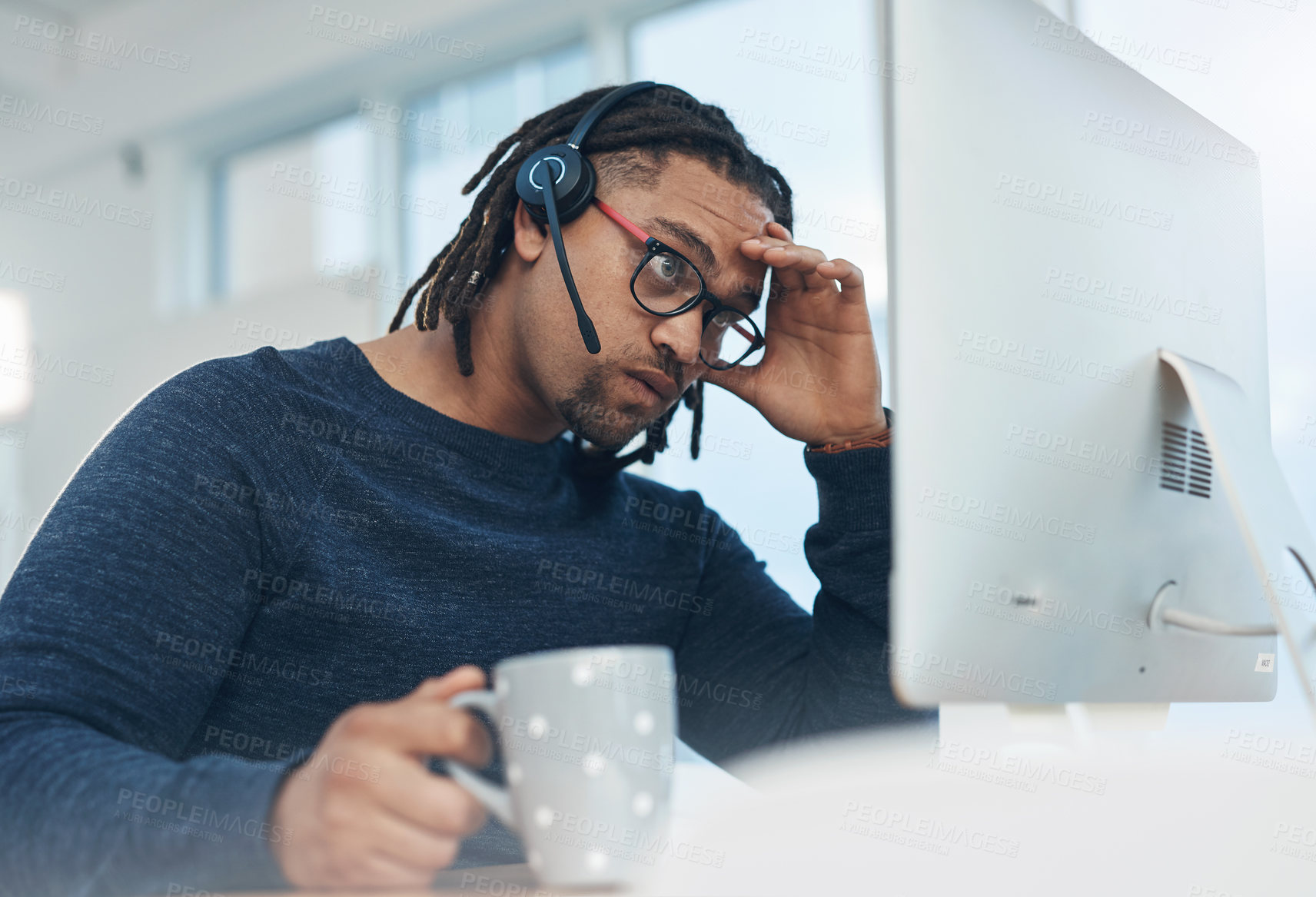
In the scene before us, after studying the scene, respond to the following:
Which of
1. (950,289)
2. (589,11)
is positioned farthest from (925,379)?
(589,11)

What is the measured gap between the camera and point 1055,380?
0.57 m

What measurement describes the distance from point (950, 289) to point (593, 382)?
2.05 ft

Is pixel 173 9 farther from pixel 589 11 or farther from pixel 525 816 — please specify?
pixel 525 816

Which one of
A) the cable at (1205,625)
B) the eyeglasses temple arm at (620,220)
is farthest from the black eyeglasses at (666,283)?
the cable at (1205,625)

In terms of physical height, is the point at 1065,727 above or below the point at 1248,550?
below

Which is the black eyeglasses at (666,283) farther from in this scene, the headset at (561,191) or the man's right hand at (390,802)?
the man's right hand at (390,802)

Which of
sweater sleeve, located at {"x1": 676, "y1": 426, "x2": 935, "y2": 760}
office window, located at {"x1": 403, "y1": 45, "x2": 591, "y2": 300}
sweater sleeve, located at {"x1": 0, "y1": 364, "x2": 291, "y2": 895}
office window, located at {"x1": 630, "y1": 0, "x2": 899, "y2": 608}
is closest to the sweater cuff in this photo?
sweater sleeve, located at {"x1": 676, "y1": 426, "x2": 935, "y2": 760}

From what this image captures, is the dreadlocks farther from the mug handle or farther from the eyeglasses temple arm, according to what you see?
the mug handle

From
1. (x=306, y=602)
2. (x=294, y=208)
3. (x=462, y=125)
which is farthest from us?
(x=294, y=208)

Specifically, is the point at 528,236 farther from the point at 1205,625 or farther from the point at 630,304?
the point at 1205,625

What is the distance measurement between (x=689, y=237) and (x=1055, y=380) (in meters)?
0.58

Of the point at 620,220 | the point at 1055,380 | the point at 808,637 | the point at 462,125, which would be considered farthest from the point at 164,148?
the point at 1055,380

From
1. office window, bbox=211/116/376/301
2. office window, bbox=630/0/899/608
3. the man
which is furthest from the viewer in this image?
office window, bbox=211/116/376/301

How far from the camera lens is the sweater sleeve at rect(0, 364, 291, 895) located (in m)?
0.46
